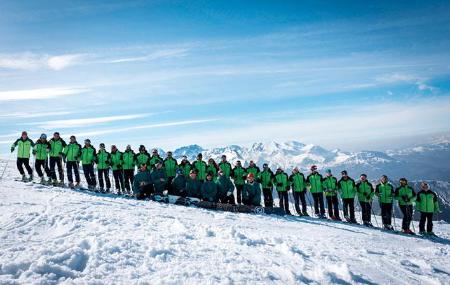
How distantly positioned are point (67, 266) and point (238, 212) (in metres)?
10.7

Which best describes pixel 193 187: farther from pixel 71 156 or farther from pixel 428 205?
pixel 428 205

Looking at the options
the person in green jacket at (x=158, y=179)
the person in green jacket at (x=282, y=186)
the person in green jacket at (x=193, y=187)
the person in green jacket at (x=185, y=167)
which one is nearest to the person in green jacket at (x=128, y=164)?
the person in green jacket at (x=158, y=179)

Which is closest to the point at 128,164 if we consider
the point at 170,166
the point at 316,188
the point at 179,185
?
the point at 170,166

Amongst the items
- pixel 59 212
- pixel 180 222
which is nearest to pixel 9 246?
pixel 59 212

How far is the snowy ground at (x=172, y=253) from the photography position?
6.42 metres

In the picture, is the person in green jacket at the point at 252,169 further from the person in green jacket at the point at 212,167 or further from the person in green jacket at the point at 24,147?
the person in green jacket at the point at 24,147

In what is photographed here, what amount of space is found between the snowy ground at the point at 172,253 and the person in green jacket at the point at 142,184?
209 inches

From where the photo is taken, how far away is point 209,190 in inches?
697

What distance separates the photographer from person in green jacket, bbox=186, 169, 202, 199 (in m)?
18.1

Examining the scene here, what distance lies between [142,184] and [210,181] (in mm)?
3527

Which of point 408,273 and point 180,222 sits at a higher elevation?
point 180,222

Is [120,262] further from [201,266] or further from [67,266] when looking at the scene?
[201,266]

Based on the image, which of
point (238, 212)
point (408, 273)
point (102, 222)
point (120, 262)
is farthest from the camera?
point (238, 212)

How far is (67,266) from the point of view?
254 inches
